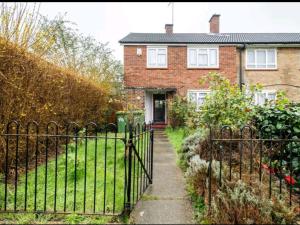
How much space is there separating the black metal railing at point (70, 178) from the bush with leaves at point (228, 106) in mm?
2421

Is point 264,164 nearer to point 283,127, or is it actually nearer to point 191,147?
point 283,127

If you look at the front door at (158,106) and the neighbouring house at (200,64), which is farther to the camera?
the front door at (158,106)

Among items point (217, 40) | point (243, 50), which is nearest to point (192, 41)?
point (217, 40)

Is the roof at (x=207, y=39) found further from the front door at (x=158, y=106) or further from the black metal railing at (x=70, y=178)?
the black metal railing at (x=70, y=178)

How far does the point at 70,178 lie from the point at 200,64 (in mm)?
13117

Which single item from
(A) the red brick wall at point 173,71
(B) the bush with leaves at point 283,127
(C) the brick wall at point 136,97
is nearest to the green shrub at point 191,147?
(B) the bush with leaves at point 283,127

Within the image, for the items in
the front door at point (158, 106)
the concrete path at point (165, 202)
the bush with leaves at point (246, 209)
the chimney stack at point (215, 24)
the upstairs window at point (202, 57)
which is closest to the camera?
the bush with leaves at point (246, 209)

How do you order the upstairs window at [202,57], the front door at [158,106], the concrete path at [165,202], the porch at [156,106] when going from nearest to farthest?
the concrete path at [165,202] → the upstairs window at [202,57] → the porch at [156,106] → the front door at [158,106]

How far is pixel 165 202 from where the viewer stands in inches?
162

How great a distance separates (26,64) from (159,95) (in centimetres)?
1320

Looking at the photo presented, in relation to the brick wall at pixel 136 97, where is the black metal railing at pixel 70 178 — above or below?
below

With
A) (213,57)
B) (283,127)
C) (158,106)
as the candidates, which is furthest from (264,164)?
(158,106)

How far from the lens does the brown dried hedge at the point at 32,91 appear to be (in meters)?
4.65

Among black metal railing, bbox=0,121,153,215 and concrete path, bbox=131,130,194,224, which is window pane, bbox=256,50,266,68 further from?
black metal railing, bbox=0,121,153,215
